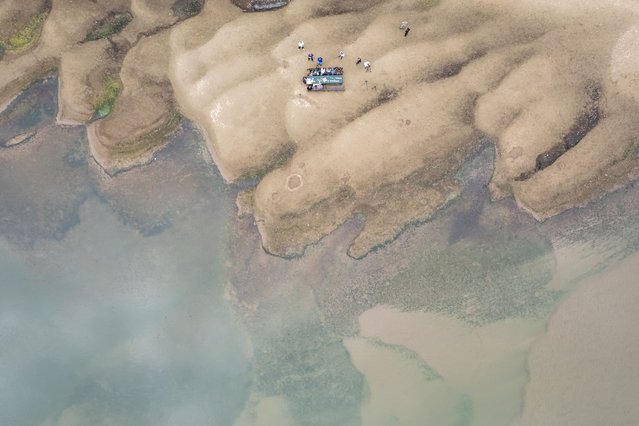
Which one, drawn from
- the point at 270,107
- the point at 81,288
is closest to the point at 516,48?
the point at 270,107

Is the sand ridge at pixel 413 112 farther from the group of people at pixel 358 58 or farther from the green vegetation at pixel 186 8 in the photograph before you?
the green vegetation at pixel 186 8

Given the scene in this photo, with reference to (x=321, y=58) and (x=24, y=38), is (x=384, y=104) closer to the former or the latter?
(x=321, y=58)

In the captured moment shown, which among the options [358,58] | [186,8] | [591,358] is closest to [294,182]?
[358,58]

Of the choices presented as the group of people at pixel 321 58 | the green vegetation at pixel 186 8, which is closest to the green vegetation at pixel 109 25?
the green vegetation at pixel 186 8

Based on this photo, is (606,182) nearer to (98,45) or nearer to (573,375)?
(573,375)

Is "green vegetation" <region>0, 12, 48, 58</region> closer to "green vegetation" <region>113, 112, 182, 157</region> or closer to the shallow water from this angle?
"green vegetation" <region>113, 112, 182, 157</region>
